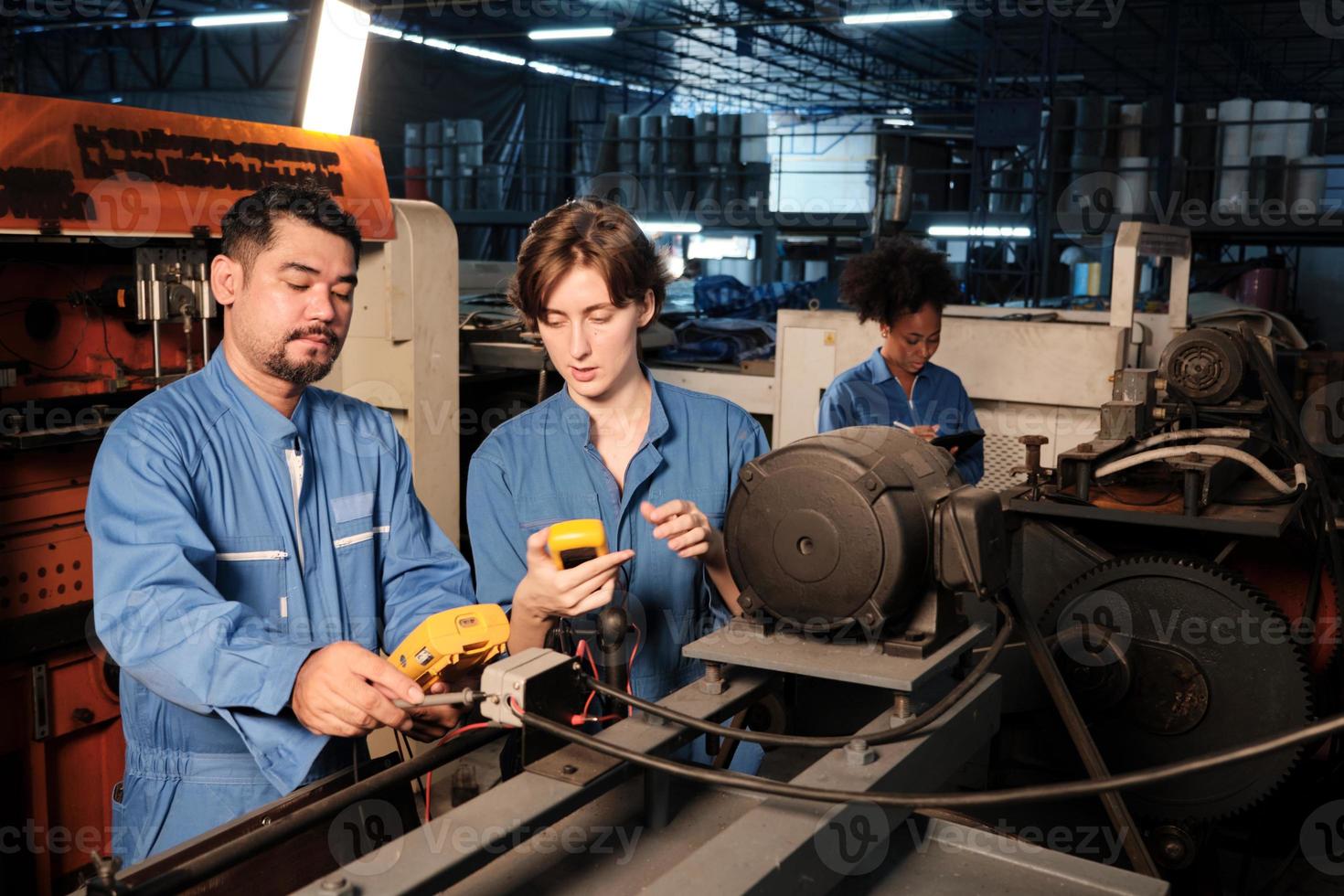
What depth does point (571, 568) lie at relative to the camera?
98 cm

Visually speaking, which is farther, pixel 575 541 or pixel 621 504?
pixel 621 504

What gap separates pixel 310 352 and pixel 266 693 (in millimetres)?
429

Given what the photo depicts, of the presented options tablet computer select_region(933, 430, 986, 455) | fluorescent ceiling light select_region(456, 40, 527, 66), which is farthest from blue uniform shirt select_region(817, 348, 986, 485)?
fluorescent ceiling light select_region(456, 40, 527, 66)

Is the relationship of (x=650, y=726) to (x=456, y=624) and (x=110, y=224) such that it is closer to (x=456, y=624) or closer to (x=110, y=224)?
(x=456, y=624)

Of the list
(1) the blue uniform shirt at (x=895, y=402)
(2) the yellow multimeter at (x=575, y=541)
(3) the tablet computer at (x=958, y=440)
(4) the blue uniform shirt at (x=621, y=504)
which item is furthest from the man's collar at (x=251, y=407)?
(1) the blue uniform shirt at (x=895, y=402)

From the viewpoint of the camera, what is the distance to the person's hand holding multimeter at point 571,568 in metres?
0.96

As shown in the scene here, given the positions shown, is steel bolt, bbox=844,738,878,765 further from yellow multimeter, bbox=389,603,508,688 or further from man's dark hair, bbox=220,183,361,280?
man's dark hair, bbox=220,183,361,280

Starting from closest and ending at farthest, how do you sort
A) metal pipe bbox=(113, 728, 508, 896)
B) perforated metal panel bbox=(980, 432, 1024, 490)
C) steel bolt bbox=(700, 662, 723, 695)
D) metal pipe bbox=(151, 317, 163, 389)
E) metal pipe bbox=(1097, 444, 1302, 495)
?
metal pipe bbox=(113, 728, 508, 896)
steel bolt bbox=(700, 662, 723, 695)
metal pipe bbox=(1097, 444, 1302, 495)
metal pipe bbox=(151, 317, 163, 389)
perforated metal panel bbox=(980, 432, 1024, 490)

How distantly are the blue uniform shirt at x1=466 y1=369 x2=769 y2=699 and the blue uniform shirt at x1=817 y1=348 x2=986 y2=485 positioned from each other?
1.10 m

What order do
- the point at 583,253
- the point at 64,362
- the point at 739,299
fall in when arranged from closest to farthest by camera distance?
the point at 583,253, the point at 64,362, the point at 739,299

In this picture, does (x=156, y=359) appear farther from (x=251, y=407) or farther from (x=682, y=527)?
(x=682, y=527)

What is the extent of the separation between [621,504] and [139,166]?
1212 millimetres

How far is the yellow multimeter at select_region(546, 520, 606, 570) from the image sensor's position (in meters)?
0.96

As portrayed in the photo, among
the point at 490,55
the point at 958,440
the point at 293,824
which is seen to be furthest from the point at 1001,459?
the point at 490,55
